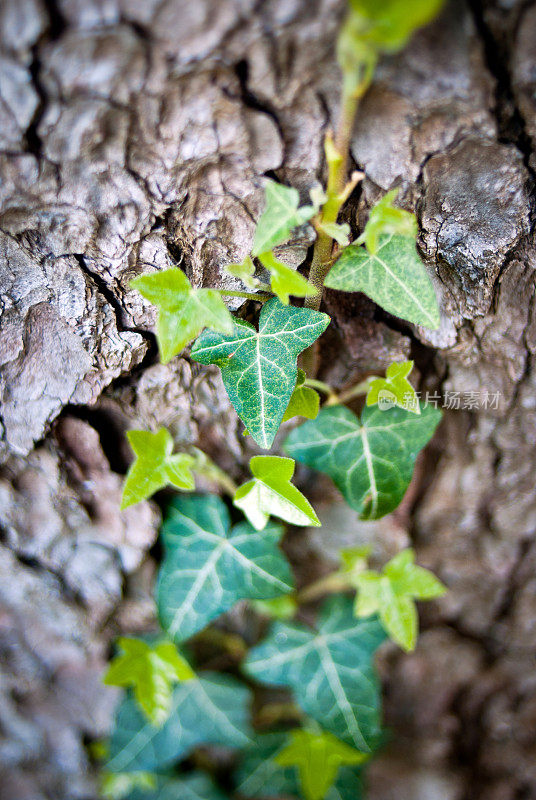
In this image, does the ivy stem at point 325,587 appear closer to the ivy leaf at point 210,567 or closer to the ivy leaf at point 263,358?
the ivy leaf at point 210,567

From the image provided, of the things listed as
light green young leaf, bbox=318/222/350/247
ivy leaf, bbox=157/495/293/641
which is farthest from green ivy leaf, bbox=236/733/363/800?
light green young leaf, bbox=318/222/350/247

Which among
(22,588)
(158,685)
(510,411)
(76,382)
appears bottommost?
(158,685)

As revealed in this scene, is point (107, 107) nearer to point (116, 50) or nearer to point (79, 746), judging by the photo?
point (116, 50)

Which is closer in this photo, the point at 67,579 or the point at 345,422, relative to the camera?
the point at 345,422

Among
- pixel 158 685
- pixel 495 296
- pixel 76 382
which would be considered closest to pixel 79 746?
pixel 158 685

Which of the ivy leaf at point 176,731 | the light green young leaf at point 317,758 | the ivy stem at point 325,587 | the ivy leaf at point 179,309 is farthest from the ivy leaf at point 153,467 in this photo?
the light green young leaf at point 317,758

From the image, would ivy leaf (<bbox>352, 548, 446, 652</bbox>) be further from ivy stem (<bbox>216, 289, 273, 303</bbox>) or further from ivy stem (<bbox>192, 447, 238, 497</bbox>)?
ivy stem (<bbox>216, 289, 273, 303</bbox>)
